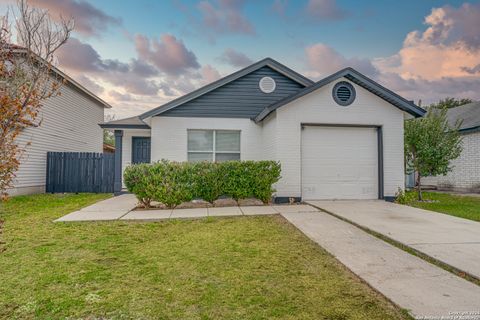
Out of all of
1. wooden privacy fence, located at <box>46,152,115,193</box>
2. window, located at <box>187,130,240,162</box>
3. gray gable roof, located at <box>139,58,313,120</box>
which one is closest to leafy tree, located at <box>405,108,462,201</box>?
gray gable roof, located at <box>139,58,313,120</box>

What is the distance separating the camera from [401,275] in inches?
130

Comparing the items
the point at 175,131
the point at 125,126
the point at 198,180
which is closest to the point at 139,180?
the point at 198,180

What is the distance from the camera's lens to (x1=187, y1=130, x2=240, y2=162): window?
10.6 m

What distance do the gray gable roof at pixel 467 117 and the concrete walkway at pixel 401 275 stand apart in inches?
422

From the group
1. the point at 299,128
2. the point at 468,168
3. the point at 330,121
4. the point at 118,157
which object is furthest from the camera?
the point at 468,168

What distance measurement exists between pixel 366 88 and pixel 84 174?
1242 centimetres

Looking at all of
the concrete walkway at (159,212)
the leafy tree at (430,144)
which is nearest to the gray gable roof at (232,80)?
the concrete walkway at (159,212)

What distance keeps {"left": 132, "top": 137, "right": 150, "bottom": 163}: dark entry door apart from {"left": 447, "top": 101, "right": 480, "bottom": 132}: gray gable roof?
45.0 feet

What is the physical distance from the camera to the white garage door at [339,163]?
9266mm

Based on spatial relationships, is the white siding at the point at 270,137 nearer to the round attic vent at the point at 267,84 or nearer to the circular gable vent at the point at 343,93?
the round attic vent at the point at 267,84

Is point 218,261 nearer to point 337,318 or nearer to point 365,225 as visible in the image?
point 337,318

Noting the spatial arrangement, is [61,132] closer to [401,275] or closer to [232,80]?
[232,80]

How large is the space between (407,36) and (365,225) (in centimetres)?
1075

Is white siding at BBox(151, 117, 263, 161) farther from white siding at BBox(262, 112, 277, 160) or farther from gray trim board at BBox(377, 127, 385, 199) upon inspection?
gray trim board at BBox(377, 127, 385, 199)
